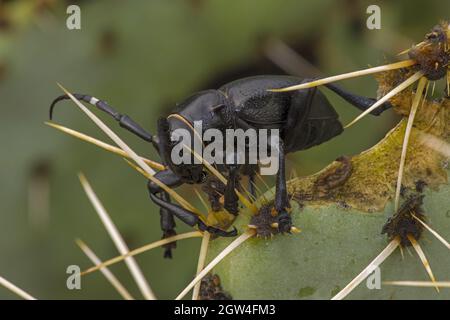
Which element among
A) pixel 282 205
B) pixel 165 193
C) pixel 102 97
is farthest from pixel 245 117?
pixel 102 97

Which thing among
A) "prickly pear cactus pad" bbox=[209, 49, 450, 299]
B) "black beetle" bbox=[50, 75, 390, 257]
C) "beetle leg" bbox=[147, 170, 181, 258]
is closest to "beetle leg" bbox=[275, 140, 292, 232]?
"prickly pear cactus pad" bbox=[209, 49, 450, 299]

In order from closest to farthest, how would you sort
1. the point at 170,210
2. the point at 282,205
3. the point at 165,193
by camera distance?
the point at 282,205 < the point at 170,210 < the point at 165,193

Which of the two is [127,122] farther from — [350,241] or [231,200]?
[350,241]

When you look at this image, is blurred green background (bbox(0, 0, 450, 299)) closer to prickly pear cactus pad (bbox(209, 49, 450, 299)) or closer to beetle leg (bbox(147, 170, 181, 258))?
beetle leg (bbox(147, 170, 181, 258))

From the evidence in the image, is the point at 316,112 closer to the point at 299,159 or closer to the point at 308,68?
the point at 299,159

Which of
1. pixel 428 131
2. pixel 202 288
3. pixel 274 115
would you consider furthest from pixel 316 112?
pixel 202 288

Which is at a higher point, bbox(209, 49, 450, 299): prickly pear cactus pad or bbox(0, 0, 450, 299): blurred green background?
bbox(0, 0, 450, 299): blurred green background
